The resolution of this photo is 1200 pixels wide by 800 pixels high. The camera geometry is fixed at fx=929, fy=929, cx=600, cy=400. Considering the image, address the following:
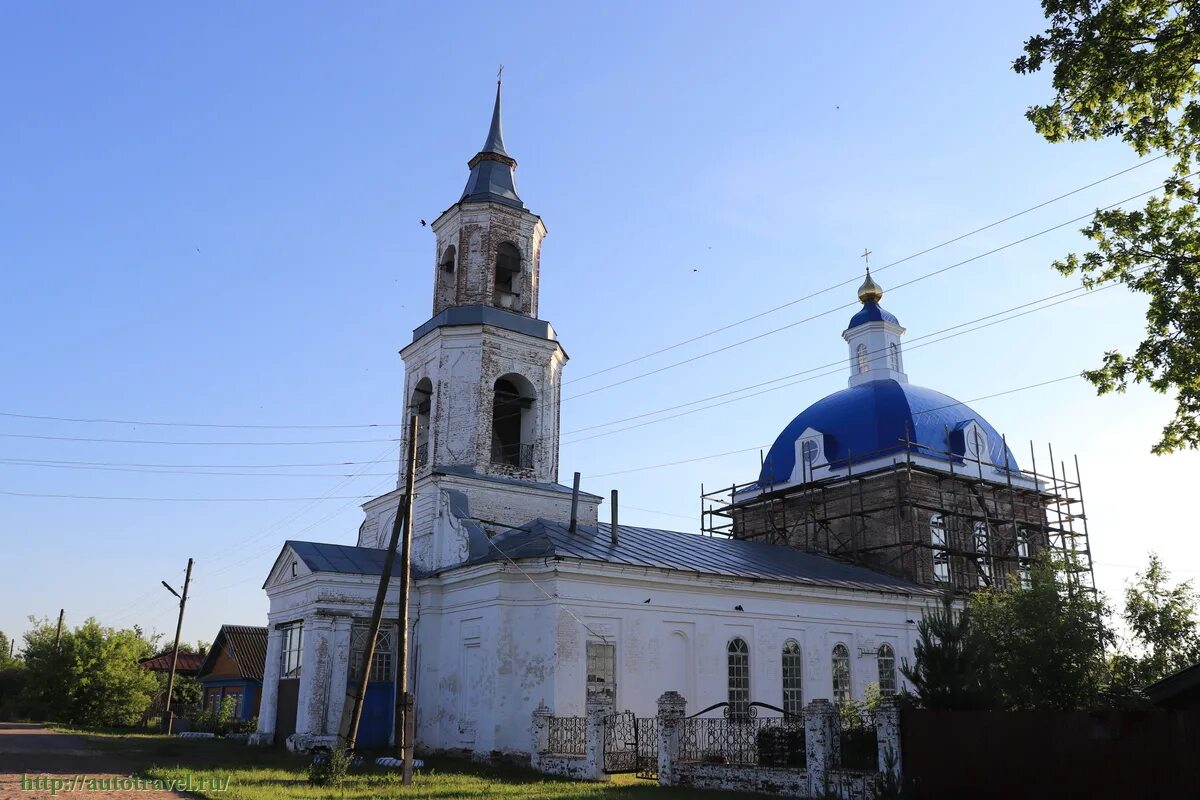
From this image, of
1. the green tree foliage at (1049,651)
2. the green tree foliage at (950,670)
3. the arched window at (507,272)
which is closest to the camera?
the green tree foliage at (950,670)

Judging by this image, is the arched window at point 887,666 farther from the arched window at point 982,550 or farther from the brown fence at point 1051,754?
the brown fence at point 1051,754

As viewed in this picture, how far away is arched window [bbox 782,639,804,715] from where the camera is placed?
2370 centimetres

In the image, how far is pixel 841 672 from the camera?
24906 mm

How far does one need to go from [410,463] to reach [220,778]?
6742 millimetres

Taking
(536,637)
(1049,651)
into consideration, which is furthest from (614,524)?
(1049,651)

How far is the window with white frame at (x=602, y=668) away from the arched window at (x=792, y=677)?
5367mm

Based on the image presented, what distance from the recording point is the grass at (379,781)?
14.4 m

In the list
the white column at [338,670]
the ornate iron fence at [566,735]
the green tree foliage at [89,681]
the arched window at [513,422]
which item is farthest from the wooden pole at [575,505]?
the green tree foliage at [89,681]

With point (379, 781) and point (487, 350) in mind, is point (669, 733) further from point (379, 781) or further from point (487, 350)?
point (487, 350)

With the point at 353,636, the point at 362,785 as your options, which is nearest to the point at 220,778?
the point at 362,785

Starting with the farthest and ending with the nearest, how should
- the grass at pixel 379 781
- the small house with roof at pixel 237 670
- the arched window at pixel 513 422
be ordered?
the small house with roof at pixel 237 670, the arched window at pixel 513 422, the grass at pixel 379 781

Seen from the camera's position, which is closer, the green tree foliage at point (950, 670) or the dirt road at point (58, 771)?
the dirt road at point (58, 771)

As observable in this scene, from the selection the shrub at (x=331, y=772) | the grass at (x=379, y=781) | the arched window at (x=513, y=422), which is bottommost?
the grass at (x=379, y=781)

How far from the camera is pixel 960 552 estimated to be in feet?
103
